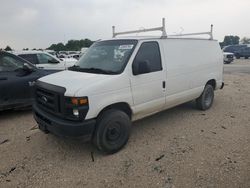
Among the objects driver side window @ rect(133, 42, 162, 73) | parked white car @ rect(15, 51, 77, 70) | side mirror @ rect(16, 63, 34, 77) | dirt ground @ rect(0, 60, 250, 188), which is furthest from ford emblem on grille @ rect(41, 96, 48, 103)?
parked white car @ rect(15, 51, 77, 70)

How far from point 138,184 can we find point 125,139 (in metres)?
1.07

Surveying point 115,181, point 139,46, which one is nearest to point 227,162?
point 115,181

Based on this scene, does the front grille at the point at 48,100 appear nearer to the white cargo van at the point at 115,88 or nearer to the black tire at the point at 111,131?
the white cargo van at the point at 115,88

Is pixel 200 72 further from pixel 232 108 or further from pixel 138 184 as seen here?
pixel 138 184

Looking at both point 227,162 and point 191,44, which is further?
point 191,44

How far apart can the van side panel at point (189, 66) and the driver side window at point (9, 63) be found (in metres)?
3.81

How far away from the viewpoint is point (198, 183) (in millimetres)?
3020

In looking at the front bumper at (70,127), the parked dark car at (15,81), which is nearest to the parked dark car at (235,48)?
the parked dark car at (15,81)

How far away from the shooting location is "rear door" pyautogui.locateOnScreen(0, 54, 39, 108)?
18.2 ft

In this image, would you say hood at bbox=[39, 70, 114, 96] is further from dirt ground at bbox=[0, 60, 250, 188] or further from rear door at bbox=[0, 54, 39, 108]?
rear door at bbox=[0, 54, 39, 108]

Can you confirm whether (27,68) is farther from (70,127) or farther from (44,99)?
(70,127)

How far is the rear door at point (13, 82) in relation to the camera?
5543 millimetres

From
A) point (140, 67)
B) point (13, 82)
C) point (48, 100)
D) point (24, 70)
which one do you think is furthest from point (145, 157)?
point (24, 70)

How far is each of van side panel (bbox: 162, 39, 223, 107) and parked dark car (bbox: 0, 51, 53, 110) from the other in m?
3.60
